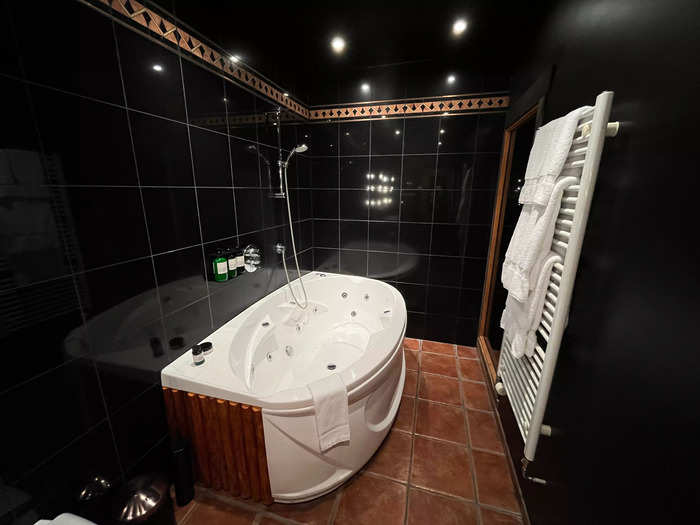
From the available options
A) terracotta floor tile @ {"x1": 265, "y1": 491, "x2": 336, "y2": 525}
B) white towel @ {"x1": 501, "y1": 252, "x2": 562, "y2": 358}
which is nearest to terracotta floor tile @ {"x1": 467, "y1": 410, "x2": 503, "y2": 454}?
white towel @ {"x1": 501, "y1": 252, "x2": 562, "y2": 358}

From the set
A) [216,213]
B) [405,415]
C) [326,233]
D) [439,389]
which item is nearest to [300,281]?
[326,233]

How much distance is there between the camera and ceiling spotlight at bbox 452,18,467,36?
5.13 feet

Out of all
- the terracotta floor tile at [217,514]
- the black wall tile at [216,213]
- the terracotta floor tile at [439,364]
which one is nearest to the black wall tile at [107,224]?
the black wall tile at [216,213]

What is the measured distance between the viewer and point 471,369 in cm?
236

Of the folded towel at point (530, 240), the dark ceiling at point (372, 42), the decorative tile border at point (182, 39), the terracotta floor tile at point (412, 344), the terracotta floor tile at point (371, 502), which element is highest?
the dark ceiling at point (372, 42)

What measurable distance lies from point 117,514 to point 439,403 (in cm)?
182

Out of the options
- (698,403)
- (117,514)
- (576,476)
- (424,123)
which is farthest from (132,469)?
(424,123)

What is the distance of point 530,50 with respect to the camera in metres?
1.65

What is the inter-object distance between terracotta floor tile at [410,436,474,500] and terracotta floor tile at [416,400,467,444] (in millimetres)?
59

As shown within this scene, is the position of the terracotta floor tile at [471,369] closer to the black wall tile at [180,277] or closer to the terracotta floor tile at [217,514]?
the terracotta floor tile at [217,514]

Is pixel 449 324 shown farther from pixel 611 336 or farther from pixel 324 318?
pixel 611 336

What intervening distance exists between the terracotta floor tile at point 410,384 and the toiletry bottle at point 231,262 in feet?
5.12

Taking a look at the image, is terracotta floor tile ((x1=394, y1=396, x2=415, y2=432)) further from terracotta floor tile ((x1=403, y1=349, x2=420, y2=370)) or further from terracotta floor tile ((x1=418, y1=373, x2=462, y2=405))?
terracotta floor tile ((x1=403, y1=349, x2=420, y2=370))

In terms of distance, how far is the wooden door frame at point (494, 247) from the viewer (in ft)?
7.07
